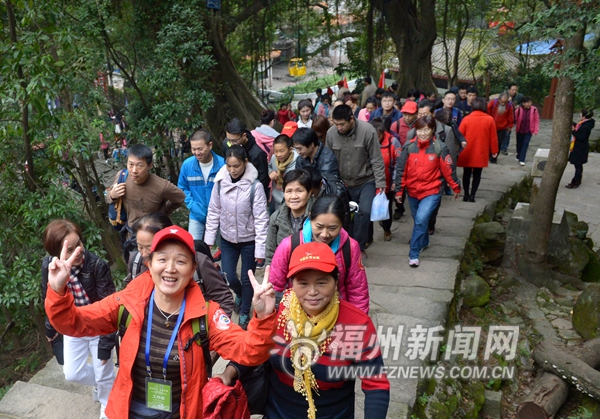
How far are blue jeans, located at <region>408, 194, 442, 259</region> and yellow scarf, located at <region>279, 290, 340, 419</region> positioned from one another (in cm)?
352

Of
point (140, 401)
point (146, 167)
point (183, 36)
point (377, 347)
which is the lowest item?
point (140, 401)

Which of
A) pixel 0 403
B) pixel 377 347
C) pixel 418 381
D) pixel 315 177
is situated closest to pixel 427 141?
pixel 315 177

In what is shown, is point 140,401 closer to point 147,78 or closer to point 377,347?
point 377,347

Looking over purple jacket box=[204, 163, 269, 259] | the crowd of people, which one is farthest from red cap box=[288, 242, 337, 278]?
purple jacket box=[204, 163, 269, 259]

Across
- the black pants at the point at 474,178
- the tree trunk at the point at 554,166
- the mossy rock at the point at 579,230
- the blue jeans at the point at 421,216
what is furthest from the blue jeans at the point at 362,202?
the mossy rock at the point at 579,230

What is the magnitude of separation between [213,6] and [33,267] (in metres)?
5.39

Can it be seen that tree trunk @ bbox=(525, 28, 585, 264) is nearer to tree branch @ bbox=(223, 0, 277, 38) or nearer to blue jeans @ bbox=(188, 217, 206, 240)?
blue jeans @ bbox=(188, 217, 206, 240)

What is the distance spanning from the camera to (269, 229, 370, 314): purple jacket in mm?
3008

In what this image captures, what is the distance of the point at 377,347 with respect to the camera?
231 centimetres

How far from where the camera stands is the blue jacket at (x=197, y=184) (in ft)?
16.1

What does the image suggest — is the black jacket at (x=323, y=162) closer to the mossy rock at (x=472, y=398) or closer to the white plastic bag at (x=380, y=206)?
the white plastic bag at (x=380, y=206)

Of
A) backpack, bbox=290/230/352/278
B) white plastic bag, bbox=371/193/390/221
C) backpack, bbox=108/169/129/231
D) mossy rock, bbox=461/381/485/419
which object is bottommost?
mossy rock, bbox=461/381/485/419

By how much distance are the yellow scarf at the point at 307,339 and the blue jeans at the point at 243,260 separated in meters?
2.20

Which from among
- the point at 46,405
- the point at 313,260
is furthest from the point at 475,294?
the point at 46,405
